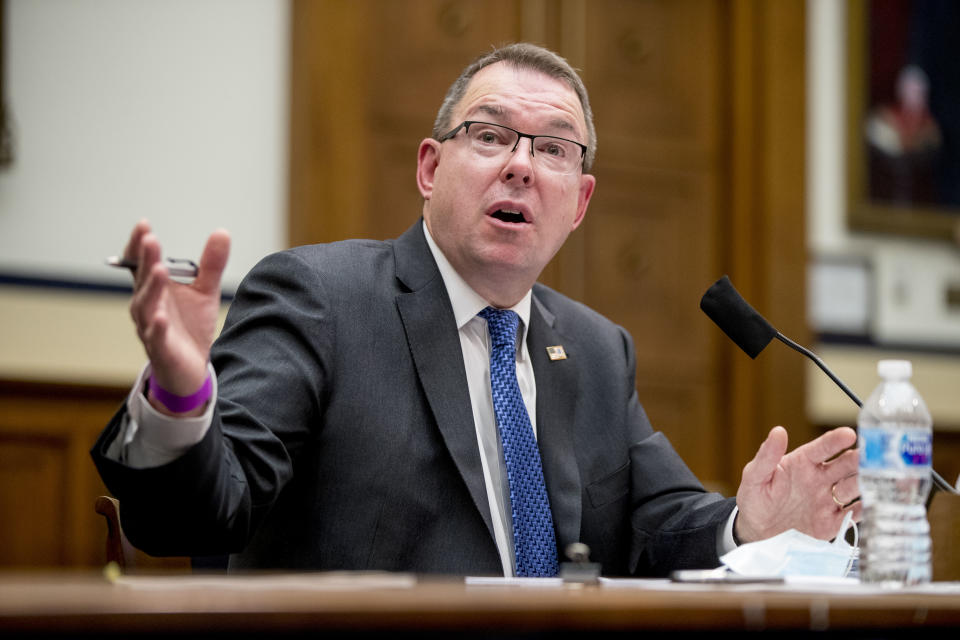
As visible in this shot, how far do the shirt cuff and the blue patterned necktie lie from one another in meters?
0.73

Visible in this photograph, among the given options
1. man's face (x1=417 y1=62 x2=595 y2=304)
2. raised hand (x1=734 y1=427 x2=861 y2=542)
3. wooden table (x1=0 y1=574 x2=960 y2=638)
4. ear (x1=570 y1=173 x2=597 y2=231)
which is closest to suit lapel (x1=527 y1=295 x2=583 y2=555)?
man's face (x1=417 y1=62 x2=595 y2=304)

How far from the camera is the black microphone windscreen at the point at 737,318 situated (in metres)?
1.79

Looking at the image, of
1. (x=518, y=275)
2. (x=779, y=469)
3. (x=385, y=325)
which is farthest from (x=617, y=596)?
(x=518, y=275)

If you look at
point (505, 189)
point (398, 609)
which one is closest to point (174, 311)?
point (398, 609)

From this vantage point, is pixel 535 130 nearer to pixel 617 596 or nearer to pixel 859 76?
pixel 617 596

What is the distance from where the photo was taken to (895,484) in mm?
1411

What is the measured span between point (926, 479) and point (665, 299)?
3.31 m

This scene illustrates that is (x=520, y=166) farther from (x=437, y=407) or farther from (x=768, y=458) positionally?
(x=768, y=458)

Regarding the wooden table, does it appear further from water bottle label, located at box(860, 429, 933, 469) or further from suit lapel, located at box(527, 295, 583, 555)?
suit lapel, located at box(527, 295, 583, 555)

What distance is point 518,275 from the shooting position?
2246 millimetres

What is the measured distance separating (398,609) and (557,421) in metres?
1.37

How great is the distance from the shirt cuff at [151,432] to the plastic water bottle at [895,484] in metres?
0.82

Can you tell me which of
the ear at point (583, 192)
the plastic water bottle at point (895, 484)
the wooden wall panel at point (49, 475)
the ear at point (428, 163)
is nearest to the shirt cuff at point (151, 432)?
the plastic water bottle at point (895, 484)

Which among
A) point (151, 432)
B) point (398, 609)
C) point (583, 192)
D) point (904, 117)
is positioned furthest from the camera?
point (904, 117)
